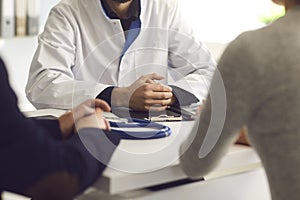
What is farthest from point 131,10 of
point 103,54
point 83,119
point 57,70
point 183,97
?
point 83,119

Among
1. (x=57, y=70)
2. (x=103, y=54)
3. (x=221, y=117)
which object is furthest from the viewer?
(x=103, y=54)

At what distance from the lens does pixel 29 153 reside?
29.3 inches

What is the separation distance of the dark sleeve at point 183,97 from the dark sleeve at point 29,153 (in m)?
0.57

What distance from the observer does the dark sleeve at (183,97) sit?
Answer: 1.36 m

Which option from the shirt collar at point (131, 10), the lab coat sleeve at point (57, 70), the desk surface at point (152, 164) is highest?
the shirt collar at point (131, 10)

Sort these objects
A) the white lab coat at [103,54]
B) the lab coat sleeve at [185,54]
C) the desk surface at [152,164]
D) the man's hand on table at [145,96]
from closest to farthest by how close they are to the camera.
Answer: the desk surface at [152,164] → the man's hand on table at [145,96] → the white lab coat at [103,54] → the lab coat sleeve at [185,54]

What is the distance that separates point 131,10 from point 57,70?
0.37 m

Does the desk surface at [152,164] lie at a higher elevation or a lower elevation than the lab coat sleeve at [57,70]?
higher

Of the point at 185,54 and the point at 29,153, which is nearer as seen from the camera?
the point at 29,153

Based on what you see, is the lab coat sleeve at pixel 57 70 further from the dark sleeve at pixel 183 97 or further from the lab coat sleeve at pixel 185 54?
the lab coat sleeve at pixel 185 54

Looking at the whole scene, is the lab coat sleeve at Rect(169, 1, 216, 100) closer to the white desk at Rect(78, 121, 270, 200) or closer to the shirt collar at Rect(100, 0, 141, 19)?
the shirt collar at Rect(100, 0, 141, 19)

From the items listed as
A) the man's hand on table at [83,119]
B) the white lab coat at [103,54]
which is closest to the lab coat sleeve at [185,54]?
Result: the white lab coat at [103,54]

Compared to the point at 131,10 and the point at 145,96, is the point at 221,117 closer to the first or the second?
the point at 145,96

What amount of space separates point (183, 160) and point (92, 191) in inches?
6.8
